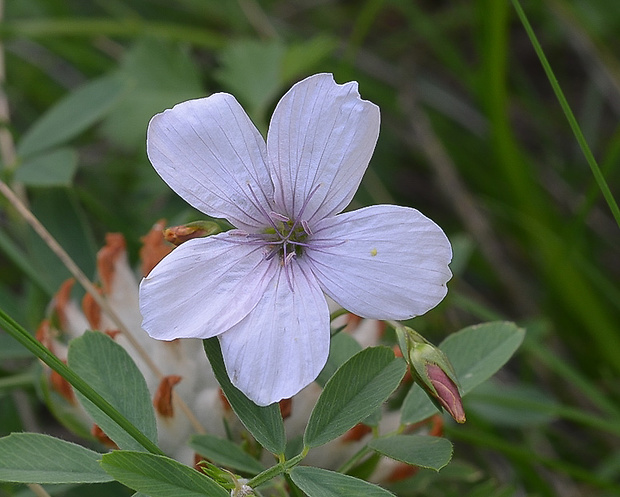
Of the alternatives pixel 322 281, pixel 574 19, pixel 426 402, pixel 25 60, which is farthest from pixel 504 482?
pixel 25 60

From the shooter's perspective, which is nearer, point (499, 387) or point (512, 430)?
point (499, 387)

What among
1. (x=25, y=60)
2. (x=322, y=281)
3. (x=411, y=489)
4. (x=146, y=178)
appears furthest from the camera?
(x=25, y=60)

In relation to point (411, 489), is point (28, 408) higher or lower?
lower

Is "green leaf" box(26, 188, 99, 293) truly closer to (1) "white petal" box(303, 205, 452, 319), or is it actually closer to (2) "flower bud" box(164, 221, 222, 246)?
(2) "flower bud" box(164, 221, 222, 246)

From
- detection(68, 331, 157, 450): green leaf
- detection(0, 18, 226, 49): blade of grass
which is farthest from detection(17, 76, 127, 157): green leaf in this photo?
detection(68, 331, 157, 450): green leaf

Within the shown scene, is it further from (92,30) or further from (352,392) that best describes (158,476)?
(92,30)

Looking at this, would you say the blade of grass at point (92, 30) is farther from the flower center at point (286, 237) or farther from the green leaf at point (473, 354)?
the green leaf at point (473, 354)

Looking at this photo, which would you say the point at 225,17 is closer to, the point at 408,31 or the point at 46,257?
the point at 408,31

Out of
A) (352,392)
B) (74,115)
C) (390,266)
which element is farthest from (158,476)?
(74,115)
